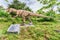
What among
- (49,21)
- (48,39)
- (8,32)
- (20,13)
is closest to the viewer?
(48,39)

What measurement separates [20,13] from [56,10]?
3.82m

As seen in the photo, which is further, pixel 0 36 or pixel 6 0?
pixel 6 0

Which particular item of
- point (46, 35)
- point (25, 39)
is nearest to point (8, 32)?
point (25, 39)

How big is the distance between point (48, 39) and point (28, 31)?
3.40 feet

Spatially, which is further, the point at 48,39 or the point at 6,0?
the point at 6,0

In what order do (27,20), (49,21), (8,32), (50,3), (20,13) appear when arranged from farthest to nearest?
(50,3) < (49,21) < (27,20) < (20,13) < (8,32)

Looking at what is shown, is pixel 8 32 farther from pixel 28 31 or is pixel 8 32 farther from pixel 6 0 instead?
pixel 6 0

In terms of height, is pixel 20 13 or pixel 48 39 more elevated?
pixel 20 13

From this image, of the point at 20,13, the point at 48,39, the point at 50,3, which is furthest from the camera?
the point at 50,3

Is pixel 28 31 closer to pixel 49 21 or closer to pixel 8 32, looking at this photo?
pixel 8 32

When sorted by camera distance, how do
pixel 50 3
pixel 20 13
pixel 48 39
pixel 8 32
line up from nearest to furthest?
pixel 48 39 → pixel 8 32 → pixel 20 13 → pixel 50 3

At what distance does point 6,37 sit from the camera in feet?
20.1

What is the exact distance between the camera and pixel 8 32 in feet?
21.0

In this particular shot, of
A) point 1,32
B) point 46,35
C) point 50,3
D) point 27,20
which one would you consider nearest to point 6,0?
point 50,3
